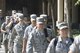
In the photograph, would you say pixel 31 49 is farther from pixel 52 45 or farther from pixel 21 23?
pixel 21 23

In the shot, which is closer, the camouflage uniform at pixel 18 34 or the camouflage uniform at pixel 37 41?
the camouflage uniform at pixel 37 41

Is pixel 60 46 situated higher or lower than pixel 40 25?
lower

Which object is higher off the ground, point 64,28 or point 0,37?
point 64,28

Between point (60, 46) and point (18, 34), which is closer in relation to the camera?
point (60, 46)

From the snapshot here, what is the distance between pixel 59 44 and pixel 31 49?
1.77m

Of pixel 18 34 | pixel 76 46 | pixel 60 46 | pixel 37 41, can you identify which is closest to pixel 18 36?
pixel 18 34

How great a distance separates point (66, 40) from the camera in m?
7.20

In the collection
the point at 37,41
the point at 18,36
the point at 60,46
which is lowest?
the point at 18,36

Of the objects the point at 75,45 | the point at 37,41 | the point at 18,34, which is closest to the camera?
the point at 75,45

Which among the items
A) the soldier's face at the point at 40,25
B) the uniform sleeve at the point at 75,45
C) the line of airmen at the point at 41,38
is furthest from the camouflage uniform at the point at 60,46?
the soldier's face at the point at 40,25

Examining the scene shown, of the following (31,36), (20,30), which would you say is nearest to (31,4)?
(20,30)

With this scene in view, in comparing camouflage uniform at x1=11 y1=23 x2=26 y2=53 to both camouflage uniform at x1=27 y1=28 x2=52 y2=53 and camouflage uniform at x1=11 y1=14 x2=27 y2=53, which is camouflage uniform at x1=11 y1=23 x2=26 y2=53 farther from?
camouflage uniform at x1=27 y1=28 x2=52 y2=53

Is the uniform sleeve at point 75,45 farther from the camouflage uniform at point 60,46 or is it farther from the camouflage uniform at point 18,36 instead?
the camouflage uniform at point 18,36

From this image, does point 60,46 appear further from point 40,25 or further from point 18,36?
point 18,36
